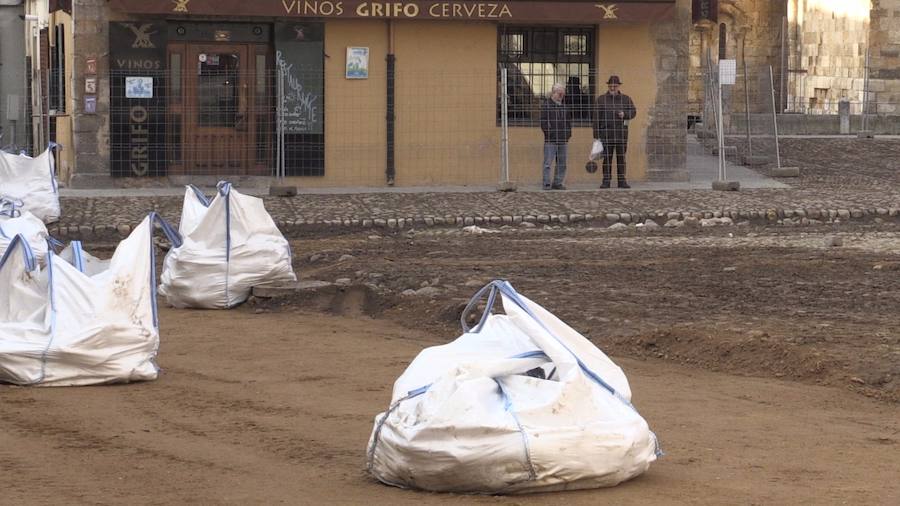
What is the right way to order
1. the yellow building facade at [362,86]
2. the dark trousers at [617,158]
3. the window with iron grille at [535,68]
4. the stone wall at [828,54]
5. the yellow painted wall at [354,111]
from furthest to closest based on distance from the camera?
the stone wall at [828,54]
the window with iron grille at [535,68]
the yellow painted wall at [354,111]
the dark trousers at [617,158]
the yellow building facade at [362,86]

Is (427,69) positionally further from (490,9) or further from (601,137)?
(601,137)

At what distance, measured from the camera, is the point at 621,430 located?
257 inches

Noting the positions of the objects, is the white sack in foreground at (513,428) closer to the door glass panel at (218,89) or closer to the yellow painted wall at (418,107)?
the door glass panel at (218,89)

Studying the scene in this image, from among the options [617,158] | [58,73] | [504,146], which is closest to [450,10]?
[504,146]

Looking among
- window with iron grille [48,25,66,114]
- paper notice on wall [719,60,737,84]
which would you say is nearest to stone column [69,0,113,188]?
window with iron grille [48,25,66,114]

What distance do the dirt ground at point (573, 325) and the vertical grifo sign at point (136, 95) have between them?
735cm

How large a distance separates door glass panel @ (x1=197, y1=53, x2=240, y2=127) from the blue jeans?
4.79 m

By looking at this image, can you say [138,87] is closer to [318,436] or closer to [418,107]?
[418,107]

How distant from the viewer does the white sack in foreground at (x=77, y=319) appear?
9.52 meters

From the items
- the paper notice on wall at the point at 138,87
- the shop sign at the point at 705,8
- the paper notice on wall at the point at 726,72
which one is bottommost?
the paper notice on wall at the point at 138,87

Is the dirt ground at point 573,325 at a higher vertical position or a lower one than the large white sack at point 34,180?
lower

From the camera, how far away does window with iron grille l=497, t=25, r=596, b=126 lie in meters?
24.4

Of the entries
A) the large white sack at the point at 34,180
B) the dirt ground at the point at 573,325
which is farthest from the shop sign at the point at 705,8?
the large white sack at the point at 34,180

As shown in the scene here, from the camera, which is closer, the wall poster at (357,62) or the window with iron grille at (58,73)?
the wall poster at (357,62)
